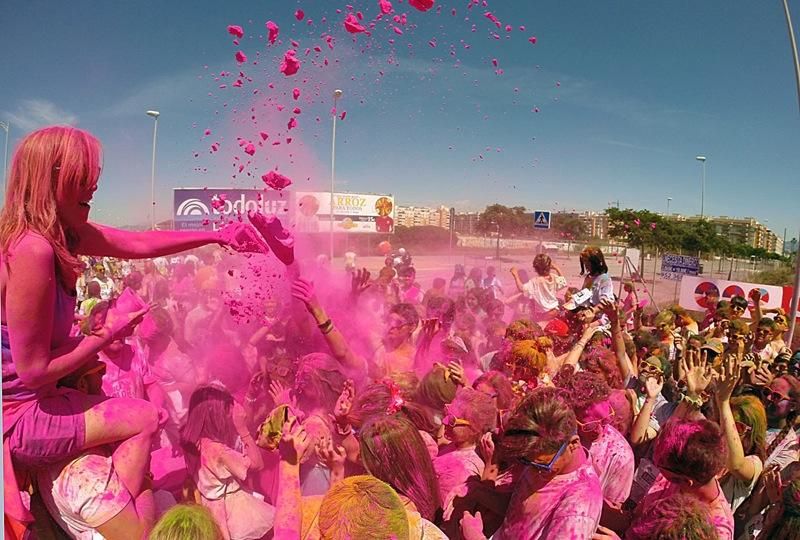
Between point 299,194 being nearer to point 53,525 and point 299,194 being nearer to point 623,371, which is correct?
point 53,525

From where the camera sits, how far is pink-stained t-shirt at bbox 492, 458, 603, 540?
71.0 inches

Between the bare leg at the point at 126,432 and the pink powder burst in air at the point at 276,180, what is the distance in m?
1.72

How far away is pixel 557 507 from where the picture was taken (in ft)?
6.03

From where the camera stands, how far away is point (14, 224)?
1.58 meters

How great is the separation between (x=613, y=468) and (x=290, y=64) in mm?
2918

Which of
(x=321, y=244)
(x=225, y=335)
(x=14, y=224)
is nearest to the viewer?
(x=14, y=224)

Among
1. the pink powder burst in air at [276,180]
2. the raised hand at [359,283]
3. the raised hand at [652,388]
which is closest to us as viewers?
the raised hand at [652,388]

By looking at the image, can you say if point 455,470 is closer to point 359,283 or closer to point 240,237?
point 240,237

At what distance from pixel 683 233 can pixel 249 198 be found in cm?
3491

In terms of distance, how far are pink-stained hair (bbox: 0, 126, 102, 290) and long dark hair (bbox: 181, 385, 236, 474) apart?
3.09 feet

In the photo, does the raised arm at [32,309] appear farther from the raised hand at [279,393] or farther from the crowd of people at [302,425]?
the raised hand at [279,393]

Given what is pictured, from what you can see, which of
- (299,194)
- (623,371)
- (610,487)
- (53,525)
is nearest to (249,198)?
(299,194)

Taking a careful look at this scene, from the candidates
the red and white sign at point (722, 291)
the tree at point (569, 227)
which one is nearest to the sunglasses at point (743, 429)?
the red and white sign at point (722, 291)

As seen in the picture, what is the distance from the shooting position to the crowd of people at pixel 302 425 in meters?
1.65
